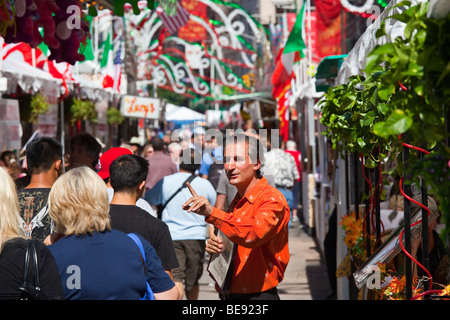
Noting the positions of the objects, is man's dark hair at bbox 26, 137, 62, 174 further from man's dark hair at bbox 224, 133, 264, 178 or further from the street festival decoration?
the street festival decoration

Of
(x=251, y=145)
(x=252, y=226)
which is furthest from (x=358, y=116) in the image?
(x=252, y=226)

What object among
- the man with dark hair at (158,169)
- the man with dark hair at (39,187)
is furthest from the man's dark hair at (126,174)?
the man with dark hair at (158,169)

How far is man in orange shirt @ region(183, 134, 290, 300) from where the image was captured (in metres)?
4.10

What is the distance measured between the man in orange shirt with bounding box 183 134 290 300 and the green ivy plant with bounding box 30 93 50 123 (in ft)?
21.2

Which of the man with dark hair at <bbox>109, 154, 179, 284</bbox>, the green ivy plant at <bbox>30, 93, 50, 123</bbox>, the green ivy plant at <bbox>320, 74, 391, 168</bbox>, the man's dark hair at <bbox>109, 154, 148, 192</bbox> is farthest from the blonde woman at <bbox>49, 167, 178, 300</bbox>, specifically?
the green ivy plant at <bbox>30, 93, 50, 123</bbox>

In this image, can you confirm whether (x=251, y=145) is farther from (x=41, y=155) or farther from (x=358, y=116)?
(x=41, y=155)

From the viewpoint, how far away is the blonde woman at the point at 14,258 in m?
3.03

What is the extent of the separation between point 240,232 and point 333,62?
168 inches

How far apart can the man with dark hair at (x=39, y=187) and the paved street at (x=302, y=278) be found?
14.2ft

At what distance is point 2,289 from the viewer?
9.90 ft

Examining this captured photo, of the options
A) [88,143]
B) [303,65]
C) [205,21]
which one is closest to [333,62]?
[88,143]

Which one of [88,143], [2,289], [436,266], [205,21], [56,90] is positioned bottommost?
[436,266]

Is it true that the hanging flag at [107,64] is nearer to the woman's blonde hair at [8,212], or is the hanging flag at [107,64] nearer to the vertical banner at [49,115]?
the vertical banner at [49,115]
